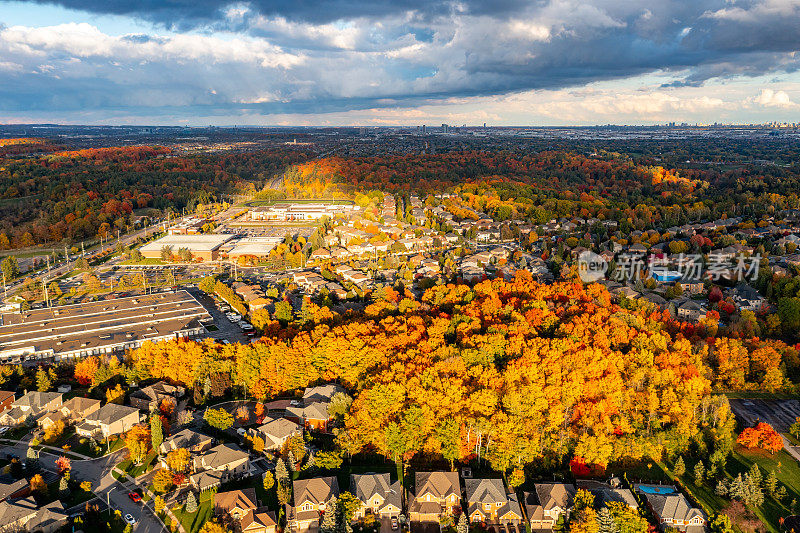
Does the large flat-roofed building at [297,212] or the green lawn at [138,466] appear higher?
the large flat-roofed building at [297,212]

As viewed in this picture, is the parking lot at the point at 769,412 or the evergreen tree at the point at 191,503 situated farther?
the parking lot at the point at 769,412

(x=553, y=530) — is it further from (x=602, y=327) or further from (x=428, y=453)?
(x=602, y=327)

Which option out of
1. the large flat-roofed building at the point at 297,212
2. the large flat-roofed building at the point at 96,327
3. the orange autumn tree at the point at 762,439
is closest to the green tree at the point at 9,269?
the large flat-roofed building at the point at 96,327

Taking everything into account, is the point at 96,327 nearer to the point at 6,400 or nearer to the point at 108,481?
the point at 6,400

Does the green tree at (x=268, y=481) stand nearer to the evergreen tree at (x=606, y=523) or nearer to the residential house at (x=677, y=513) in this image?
the evergreen tree at (x=606, y=523)

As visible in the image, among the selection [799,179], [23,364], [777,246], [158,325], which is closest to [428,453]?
[158,325]

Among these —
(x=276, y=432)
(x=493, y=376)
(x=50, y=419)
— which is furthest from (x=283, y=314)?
(x=493, y=376)
